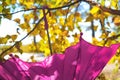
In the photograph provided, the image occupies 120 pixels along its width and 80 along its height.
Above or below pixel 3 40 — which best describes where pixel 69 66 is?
above

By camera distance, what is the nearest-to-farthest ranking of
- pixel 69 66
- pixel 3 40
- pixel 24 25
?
1. pixel 69 66
2. pixel 3 40
3. pixel 24 25

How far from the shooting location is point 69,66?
1.94 ft

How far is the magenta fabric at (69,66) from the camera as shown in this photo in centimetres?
58

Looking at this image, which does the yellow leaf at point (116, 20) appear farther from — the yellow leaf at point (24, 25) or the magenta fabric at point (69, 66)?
the magenta fabric at point (69, 66)

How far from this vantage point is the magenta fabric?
0.58 meters

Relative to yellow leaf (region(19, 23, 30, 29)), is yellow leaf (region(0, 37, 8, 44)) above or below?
below

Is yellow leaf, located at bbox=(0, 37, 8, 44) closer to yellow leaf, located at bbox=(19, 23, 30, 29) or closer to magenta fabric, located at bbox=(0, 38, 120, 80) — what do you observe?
yellow leaf, located at bbox=(19, 23, 30, 29)

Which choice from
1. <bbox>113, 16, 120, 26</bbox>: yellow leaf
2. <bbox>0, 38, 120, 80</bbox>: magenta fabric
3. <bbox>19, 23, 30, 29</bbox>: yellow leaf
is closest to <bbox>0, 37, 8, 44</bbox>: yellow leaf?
<bbox>19, 23, 30, 29</bbox>: yellow leaf

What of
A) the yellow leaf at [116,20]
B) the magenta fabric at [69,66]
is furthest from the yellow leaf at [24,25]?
the magenta fabric at [69,66]

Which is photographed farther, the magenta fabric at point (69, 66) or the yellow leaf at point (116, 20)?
the yellow leaf at point (116, 20)

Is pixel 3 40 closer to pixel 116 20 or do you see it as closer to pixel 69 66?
pixel 116 20

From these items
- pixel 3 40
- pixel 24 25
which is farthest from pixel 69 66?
pixel 24 25

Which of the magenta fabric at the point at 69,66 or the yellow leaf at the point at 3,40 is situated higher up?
the magenta fabric at the point at 69,66

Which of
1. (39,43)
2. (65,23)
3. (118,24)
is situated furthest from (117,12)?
(39,43)
